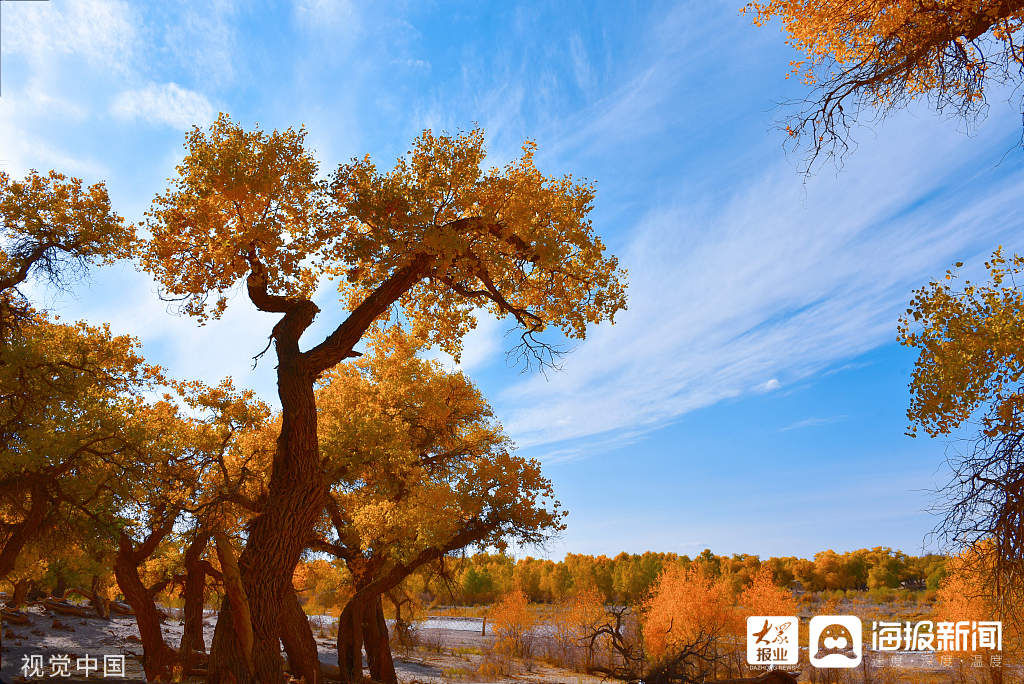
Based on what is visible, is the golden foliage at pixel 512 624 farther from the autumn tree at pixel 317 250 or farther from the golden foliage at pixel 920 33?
the golden foliage at pixel 920 33

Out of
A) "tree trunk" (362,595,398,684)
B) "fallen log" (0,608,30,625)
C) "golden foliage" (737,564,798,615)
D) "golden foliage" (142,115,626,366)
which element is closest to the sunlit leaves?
"golden foliage" (142,115,626,366)

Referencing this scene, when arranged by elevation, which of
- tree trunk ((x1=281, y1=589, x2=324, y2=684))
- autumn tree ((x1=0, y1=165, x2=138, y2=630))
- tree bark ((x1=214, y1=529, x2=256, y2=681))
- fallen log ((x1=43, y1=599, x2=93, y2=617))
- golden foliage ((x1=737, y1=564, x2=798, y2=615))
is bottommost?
fallen log ((x1=43, y1=599, x2=93, y2=617))

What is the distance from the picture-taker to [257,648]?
8.66m

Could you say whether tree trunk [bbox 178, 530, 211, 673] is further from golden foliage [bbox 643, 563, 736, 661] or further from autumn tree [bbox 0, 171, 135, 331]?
golden foliage [bbox 643, 563, 736, 661]

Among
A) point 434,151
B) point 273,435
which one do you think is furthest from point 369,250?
point 273,435

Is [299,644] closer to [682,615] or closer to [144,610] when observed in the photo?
[144,610]

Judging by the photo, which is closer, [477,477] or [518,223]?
[518,223]

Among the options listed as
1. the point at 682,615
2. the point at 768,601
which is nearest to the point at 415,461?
the point at 682,615

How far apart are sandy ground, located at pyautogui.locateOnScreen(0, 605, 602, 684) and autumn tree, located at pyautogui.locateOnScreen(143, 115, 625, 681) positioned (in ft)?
33.6

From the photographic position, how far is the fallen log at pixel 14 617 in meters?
24.5

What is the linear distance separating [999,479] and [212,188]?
33.8ft

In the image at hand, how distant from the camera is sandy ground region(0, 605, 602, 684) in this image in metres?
18.4

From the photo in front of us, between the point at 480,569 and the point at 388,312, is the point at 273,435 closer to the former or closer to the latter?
the point at 388,312

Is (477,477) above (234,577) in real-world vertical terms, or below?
above
